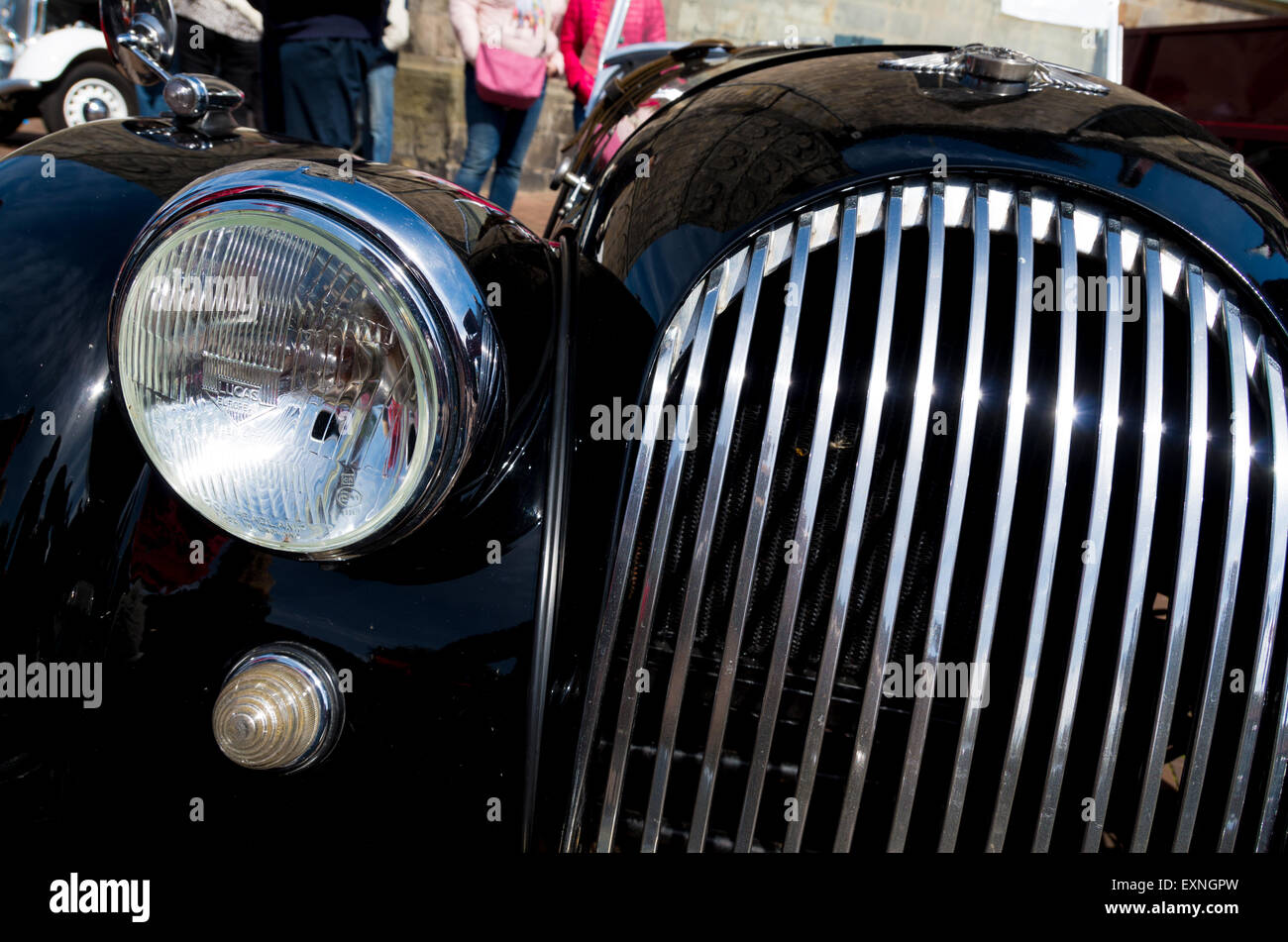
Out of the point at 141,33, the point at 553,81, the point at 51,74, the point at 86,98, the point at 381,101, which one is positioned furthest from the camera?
the point at 553,81

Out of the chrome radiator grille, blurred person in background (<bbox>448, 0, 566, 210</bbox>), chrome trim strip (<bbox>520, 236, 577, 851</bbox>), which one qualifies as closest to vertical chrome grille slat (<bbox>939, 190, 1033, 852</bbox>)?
the chrome radiator grille

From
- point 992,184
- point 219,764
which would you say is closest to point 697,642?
point 219,764

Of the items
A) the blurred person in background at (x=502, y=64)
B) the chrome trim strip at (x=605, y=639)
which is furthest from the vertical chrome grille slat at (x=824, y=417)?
the blurred person in background at (x=502, y=64)

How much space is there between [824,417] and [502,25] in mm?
4390

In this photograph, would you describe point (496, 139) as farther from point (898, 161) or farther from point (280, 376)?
point (280, 376)

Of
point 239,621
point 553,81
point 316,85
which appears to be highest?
point 553,81

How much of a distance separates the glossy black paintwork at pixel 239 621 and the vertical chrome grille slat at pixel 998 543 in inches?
22.0

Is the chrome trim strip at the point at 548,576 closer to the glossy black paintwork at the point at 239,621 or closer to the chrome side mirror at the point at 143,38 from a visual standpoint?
the glossy black paintwork at the point at 239,621

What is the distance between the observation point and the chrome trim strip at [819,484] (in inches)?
47.5

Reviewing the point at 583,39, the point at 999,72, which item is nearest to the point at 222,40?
the point at 583,39

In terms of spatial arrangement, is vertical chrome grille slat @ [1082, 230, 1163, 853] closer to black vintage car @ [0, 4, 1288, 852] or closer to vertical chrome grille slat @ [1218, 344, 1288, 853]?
black vintage car @ [0, 4, 1288, 852]

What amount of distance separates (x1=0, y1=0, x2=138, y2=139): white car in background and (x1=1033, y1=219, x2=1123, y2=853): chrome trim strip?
28.9 feet

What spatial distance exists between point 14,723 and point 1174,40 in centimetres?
813

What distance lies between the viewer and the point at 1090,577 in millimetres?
1203
